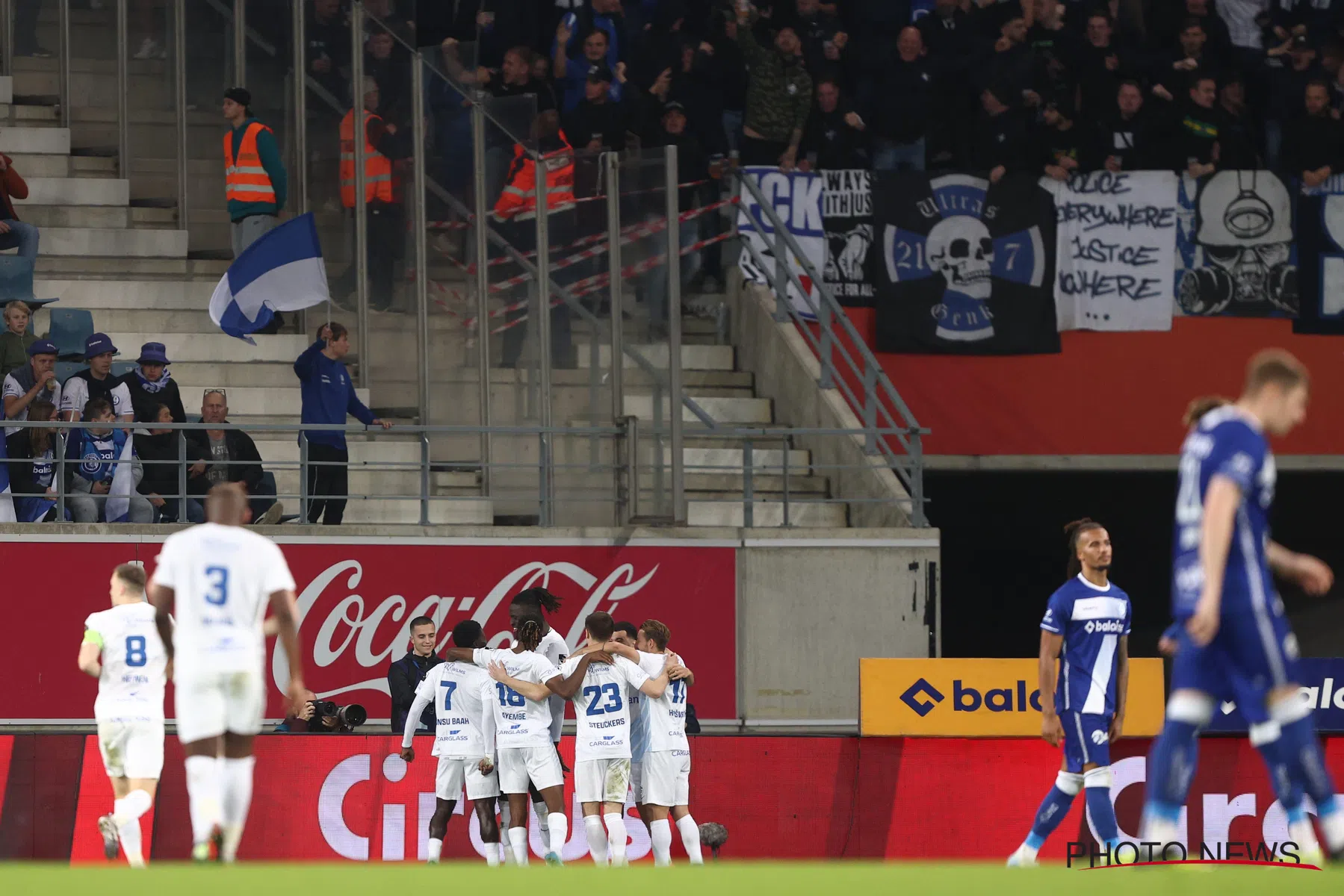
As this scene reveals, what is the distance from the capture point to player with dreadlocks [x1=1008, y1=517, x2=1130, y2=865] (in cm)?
1209

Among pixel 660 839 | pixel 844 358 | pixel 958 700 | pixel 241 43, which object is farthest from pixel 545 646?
pixel 241 43

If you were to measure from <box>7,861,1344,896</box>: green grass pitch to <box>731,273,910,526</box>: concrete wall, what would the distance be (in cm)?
1011

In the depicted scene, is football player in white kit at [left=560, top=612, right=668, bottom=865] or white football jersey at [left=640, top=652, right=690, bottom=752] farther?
white football jersey at [left=640, top=652, right=690, bottom=752]

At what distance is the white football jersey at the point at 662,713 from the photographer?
46.9 feet

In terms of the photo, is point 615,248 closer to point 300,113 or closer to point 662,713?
point 300,113

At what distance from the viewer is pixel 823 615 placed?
58.4 ft

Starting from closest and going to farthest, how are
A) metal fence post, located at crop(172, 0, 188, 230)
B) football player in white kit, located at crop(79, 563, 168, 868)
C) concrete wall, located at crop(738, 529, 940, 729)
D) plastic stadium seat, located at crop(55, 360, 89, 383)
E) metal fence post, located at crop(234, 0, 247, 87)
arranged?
1. football player in white kit, located at crop(79, 563, 168, 868)
2. concrete wall, located at crop(738, 529, 940, 729)
3. plastic stadium seat, located at crop(55, 360, 89, 383)
4. metal fence post, located at crop(234, 0, 247, 87)
5. metal fence post, located at crop(172, 0, 188, 230)

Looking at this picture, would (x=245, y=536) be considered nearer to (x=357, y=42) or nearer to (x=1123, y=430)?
(x=357, y=42)

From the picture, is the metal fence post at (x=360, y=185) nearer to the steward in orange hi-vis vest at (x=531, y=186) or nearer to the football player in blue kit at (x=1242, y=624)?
the steward in orange hi-vis vest at (x=531, y=186)

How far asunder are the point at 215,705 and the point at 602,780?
536 centimetres

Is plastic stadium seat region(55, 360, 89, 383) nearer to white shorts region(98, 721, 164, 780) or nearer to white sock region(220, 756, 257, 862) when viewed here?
white shorts region(98, 721, 164, 780)

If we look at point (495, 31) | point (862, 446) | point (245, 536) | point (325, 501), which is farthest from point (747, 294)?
point (245, 536)

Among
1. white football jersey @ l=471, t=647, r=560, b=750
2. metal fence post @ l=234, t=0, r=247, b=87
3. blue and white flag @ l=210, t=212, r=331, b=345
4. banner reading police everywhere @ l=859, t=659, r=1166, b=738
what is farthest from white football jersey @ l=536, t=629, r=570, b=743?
metal fence post @ l=234, t=0, r=247, b=87

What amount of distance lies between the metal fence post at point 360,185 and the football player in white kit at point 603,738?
4982mm
